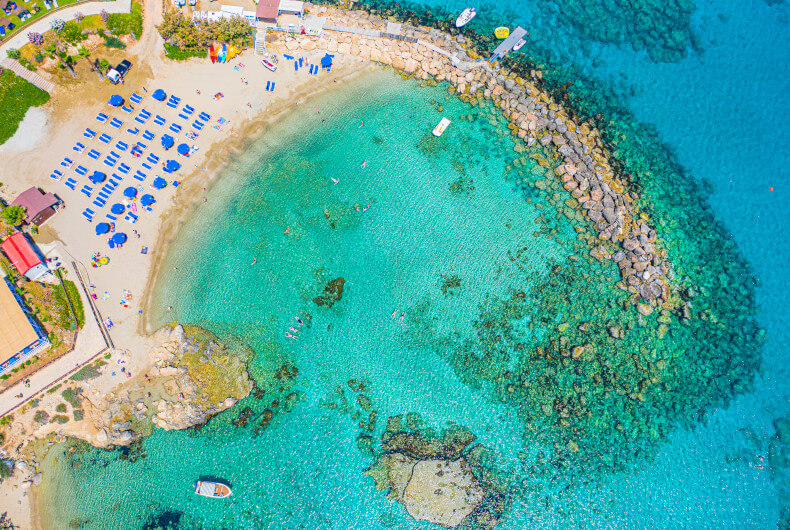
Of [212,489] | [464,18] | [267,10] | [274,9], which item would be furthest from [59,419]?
[464,18]

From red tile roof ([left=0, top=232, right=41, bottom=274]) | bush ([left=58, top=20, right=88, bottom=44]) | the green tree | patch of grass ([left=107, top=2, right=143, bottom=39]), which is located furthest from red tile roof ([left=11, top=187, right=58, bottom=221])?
patch of grass ([left=107, top=2, right=143, bottom=39])

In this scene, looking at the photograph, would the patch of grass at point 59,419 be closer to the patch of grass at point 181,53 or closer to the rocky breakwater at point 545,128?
the patch of grass at point 181,53

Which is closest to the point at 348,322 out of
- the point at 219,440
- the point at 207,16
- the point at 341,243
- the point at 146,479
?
the point at 341,243

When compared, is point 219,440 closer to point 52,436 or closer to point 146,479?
point 146,479

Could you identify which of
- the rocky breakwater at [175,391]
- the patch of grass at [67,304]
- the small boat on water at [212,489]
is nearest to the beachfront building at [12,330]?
the patch of grass at [67,304]

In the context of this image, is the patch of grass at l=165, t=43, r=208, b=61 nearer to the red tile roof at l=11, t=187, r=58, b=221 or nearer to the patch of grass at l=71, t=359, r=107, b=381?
the red tile roof at l=11, t=187, r=58, b=221

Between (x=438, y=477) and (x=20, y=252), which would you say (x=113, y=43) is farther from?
(x=438, y=477)
